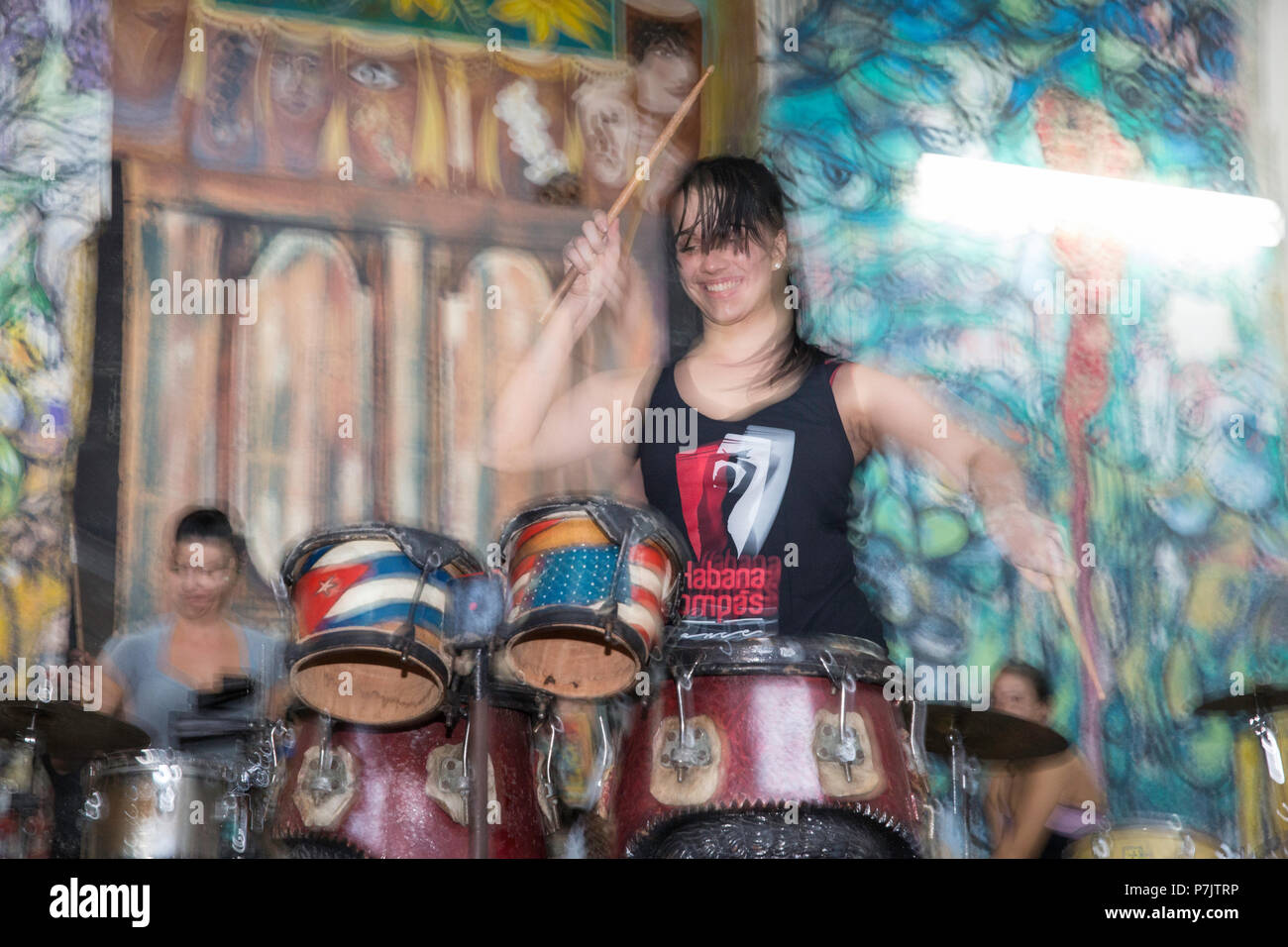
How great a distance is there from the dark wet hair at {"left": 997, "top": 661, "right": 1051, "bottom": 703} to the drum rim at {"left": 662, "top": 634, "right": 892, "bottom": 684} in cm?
91

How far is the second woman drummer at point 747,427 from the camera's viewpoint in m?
3.73

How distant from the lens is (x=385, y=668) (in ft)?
10.3

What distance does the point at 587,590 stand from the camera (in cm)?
302

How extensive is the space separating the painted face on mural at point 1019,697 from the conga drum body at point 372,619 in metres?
1.46

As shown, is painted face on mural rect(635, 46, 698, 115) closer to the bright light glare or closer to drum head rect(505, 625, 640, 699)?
the bright light glare

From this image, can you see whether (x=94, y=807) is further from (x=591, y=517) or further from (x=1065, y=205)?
(x=1065, y=205)

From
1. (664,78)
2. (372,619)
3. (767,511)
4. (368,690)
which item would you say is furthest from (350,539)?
(664,78)

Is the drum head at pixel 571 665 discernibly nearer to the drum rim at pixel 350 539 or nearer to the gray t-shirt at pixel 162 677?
the drum rim at pixel 350 539

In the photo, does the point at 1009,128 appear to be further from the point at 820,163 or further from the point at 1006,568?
the point at 1006,568

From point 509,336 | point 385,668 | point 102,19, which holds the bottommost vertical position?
point 385,668

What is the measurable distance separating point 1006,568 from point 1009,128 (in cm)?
117
